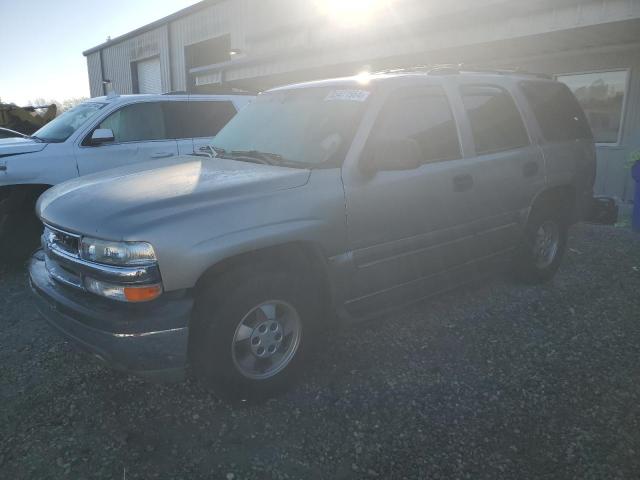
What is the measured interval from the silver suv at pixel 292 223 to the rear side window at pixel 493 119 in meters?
0.01

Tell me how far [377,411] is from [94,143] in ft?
15.2

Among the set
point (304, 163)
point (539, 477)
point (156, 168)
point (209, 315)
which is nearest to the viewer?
point (539, 477)

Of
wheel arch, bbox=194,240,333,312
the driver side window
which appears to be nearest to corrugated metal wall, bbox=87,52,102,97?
the driver side window

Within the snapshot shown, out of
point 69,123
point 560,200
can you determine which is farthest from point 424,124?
point 69,123

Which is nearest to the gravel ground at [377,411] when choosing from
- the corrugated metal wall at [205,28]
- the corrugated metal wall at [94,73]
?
the corrugated metal wall at [205,28]

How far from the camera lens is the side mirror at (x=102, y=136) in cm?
537

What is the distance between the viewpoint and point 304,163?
118 inches

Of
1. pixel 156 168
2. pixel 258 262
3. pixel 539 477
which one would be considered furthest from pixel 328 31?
pixel 539 477

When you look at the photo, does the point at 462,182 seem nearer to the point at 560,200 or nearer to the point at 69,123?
the point at 560,200

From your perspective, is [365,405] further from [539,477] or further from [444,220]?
[444,220]

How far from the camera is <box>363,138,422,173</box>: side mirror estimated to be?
115 inches

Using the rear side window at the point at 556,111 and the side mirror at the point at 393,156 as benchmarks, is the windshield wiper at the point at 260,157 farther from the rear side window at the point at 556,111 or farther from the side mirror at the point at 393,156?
the rear side window at the point at 556,111

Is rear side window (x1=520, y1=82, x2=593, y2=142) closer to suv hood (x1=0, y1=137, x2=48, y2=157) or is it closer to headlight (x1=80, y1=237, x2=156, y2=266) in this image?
headlight (x1=80, y1=237, x2=156, y2=266)

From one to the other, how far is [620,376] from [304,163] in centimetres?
254
